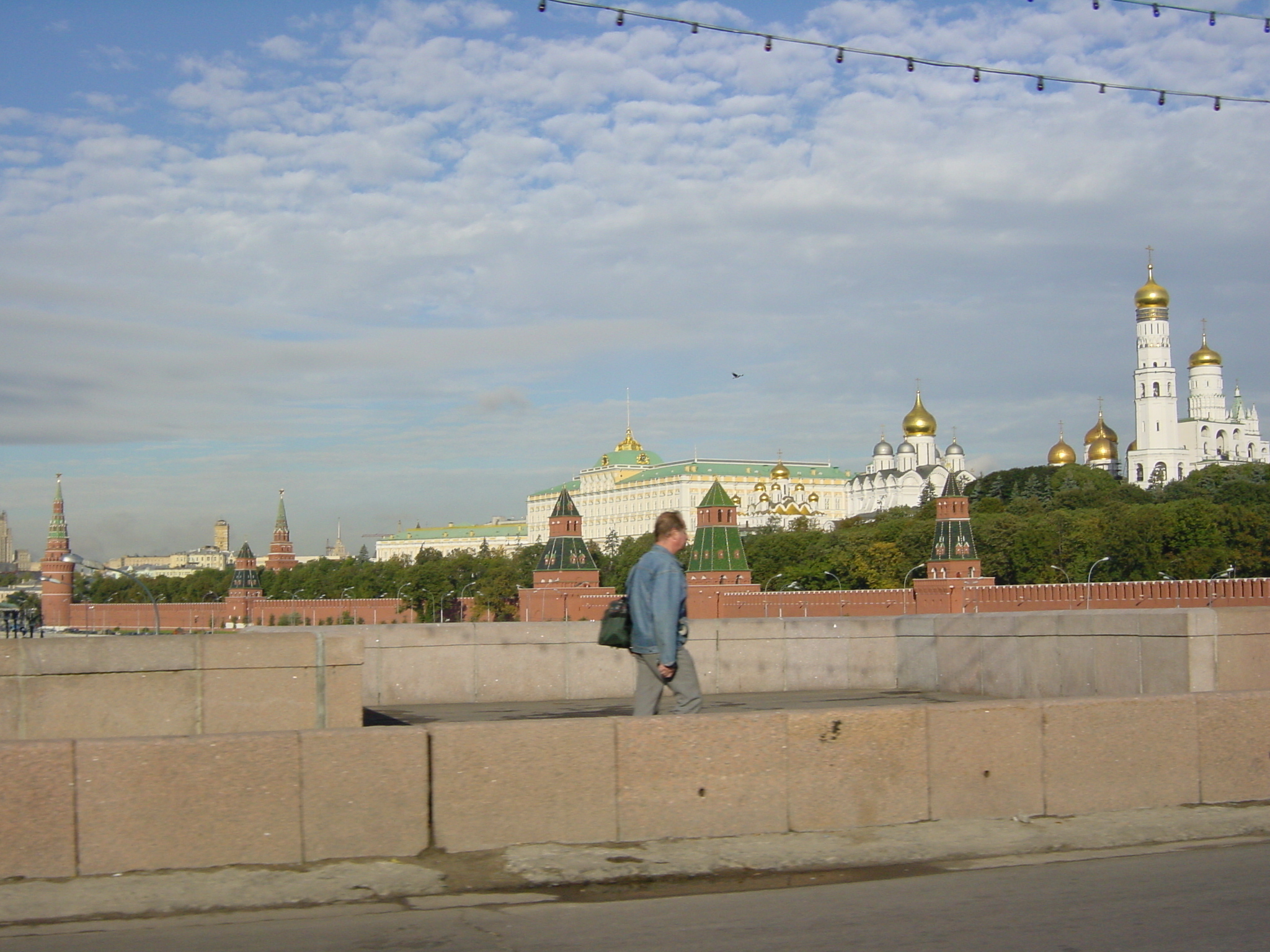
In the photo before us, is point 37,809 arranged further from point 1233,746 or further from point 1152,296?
point 1152,296

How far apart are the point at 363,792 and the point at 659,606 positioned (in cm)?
201

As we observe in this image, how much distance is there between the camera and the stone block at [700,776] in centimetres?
767

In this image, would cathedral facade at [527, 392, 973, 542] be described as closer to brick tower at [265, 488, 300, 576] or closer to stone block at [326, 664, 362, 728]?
brick tower at [265, 488, 300, 576]

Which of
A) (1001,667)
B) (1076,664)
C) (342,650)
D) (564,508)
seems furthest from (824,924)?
(564,508)

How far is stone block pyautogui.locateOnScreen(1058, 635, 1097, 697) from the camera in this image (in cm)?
1357

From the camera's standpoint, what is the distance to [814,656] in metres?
16.9

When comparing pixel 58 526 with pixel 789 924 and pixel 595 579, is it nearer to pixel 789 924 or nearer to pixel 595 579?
pixel 595 579

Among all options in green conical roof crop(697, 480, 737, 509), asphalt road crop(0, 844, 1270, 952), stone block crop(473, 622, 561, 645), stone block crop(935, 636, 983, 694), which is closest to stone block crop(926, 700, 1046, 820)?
asphalt road crop(0, 844, 1270, 952)

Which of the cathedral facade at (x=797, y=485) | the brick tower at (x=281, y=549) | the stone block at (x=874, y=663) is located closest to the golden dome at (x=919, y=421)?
the cathedral facade at (x=797, y=485)

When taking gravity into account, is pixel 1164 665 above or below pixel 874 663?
above

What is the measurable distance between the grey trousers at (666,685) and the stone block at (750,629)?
8.09 metres

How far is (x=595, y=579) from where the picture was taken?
76000mm

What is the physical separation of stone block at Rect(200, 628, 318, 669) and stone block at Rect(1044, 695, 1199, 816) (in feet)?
16.5

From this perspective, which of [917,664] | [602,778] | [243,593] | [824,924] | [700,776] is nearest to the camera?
[824,924]
